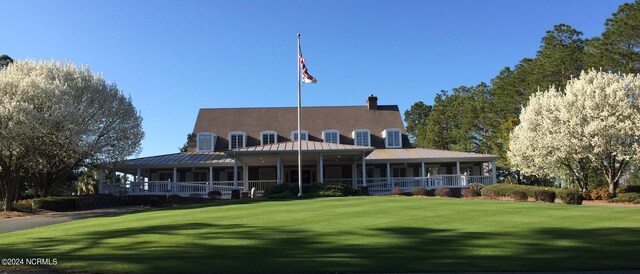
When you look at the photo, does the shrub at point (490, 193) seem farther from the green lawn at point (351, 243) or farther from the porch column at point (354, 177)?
the porch column at point (354, 177)

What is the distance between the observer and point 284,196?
86.9 feet

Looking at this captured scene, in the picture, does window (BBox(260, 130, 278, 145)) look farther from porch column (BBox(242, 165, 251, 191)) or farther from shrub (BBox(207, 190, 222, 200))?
shrub (BBox(207, 190, 222, 200))

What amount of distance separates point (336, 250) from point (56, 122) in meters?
26.0

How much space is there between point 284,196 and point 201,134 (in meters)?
17.3

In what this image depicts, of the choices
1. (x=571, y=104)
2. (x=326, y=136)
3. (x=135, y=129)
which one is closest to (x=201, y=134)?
(x=135, y=129)

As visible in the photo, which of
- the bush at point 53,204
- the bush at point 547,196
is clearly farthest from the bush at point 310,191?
the bush at point 53,204

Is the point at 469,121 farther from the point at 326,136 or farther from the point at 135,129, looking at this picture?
the point at 135,129

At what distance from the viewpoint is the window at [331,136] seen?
1669 inches

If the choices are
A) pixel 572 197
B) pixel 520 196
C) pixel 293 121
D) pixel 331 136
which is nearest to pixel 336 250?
pixel 572 197

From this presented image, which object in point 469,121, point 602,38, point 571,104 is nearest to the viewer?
point 571,104

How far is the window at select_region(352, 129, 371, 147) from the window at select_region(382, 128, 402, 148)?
1.52 m

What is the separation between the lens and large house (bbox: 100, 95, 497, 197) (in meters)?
34.0

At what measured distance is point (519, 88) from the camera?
158 ft

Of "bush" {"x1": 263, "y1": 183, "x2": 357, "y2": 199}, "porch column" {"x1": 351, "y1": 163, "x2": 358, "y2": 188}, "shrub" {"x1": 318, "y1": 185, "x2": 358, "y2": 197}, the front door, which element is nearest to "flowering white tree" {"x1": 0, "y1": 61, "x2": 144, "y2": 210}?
the front door
